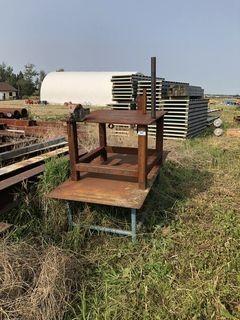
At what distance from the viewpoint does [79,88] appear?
28.9m

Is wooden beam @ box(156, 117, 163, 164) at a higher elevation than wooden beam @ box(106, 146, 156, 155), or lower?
higher

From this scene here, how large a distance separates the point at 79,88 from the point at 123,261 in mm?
27743

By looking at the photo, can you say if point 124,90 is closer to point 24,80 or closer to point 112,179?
point 112,179

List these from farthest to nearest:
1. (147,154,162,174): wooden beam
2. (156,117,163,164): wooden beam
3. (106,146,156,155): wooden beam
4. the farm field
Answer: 1. (106,146,156,155): wooden beam
2. (156,117,163,164): wooden beam
3. (147,154,162,174): wooden beam
4. the farm field

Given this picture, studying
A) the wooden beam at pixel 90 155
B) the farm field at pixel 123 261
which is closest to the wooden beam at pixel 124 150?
the wooden beam at pixel 90 155

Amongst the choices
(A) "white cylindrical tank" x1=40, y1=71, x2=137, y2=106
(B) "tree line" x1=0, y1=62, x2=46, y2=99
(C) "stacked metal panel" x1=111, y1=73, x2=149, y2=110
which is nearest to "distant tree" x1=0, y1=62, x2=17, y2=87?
(B) "tree line" x1=0, y1=62, x2=46, y2=99

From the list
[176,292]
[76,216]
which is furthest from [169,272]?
[76,216]

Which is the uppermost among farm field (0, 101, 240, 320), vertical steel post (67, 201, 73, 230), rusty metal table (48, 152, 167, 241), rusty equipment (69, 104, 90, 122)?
rusty equipment (69, 104, 90, 122)

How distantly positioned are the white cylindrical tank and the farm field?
24651 millimetres

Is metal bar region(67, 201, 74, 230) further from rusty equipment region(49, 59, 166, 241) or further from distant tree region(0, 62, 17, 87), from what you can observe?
distant tree region(0, 62, 17, 87)

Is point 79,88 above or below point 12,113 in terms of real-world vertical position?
above

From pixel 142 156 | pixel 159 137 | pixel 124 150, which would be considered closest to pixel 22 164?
pixel 124 150

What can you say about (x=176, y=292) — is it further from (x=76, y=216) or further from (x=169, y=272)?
(x=76, y=216)

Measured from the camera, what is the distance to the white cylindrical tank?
27938 mm
